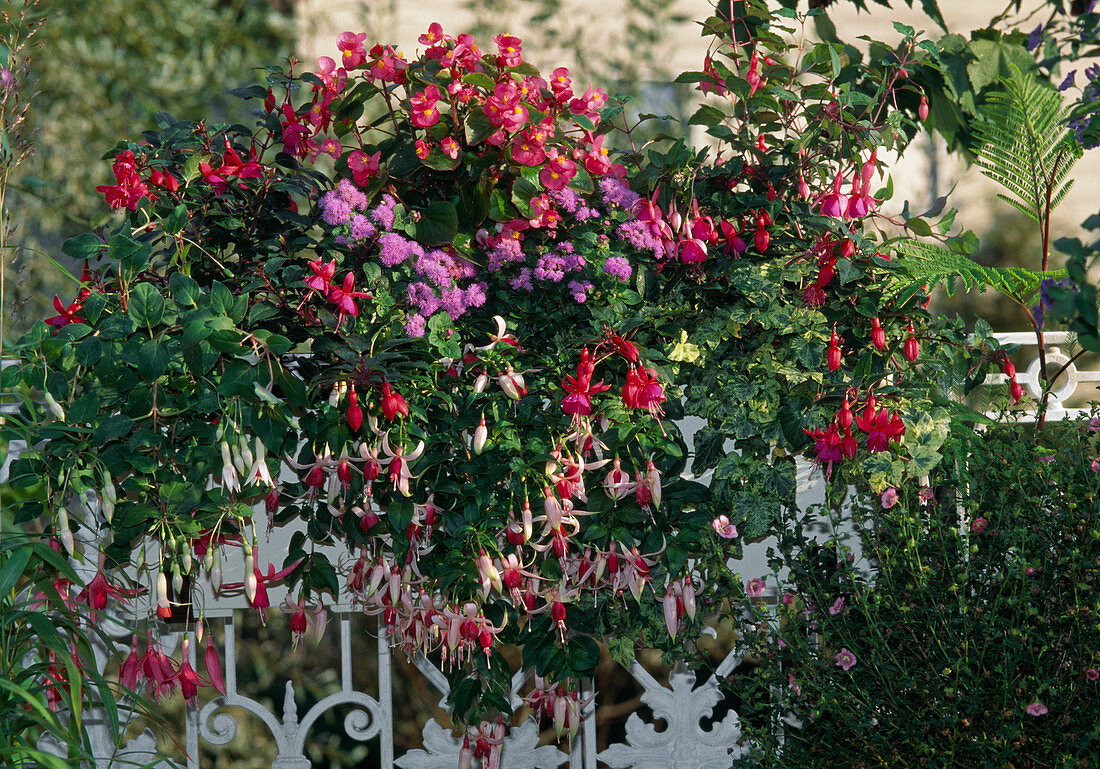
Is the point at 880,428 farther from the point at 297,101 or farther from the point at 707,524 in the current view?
→ the point at 297,101

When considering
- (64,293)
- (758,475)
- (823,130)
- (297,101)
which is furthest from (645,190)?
(64,293)

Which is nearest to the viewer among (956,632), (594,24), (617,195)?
(956,632)

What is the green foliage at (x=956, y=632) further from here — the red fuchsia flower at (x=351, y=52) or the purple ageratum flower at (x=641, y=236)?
the red fuchsia flower at (x=351, y=52)

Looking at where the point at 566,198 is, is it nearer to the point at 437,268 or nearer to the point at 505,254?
the point at 505,254

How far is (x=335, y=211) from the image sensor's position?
1.84 m

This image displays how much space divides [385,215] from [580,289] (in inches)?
16.9

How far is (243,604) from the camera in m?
2.26

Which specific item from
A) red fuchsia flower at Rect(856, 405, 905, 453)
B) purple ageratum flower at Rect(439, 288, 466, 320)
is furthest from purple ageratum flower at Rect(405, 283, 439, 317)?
red fuchsia flower at Rect(856, 405, 905, 453)

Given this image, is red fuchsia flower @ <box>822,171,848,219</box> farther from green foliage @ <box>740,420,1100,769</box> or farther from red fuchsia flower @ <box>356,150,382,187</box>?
red fuchsia flower @ <box>356,150,382,187</box>

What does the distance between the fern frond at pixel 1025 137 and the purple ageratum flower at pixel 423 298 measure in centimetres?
178

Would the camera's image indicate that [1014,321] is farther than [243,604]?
Yes

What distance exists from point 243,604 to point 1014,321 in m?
4.51

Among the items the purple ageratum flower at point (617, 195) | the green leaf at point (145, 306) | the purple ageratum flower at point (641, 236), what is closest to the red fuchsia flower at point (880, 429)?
the purple ageratum flower at point (641, 236)

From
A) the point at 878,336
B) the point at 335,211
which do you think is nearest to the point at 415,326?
the point at 335,211
